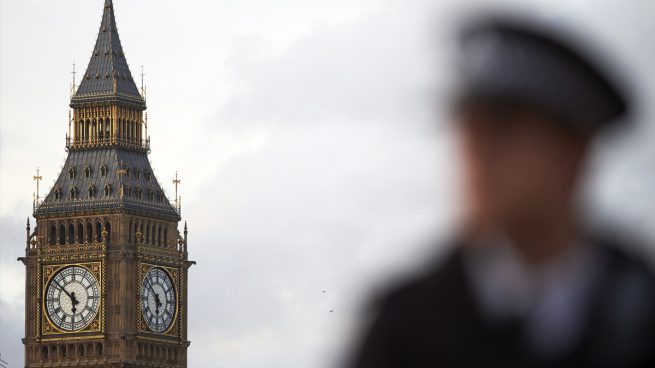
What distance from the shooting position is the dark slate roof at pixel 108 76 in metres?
169

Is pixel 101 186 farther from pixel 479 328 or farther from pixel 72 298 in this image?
pixel 479 328

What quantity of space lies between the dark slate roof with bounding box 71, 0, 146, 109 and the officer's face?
16260cm

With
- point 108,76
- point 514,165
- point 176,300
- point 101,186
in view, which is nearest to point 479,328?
point 514,165

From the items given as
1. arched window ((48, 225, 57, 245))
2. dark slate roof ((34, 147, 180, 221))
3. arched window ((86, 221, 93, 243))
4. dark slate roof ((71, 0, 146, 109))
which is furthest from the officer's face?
dark slate roof ((71, 0, 146, 109))

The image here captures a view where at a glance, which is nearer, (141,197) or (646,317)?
(646,317)

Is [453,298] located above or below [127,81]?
below

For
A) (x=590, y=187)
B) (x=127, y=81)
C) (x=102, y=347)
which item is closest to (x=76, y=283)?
(x=102, y=347)

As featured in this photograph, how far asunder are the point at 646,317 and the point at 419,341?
61 cm

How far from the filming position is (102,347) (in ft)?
545

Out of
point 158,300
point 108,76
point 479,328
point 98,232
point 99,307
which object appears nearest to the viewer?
point 479,328

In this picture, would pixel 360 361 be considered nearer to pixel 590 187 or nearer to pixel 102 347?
pixel 590 187

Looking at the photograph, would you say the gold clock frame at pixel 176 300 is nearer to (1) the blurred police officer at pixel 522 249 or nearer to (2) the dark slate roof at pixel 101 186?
(2) the dark slate roof at pixel 101 186

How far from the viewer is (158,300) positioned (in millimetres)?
169625

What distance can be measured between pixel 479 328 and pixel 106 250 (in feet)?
527
